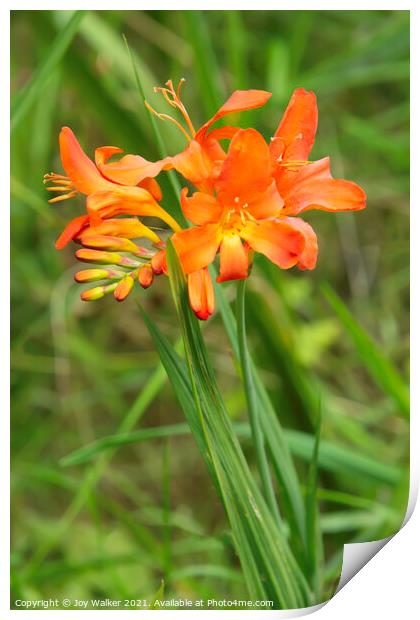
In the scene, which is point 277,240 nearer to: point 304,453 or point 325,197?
point 325,197

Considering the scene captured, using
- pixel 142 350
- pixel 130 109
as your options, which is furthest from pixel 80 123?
pixel 142 350

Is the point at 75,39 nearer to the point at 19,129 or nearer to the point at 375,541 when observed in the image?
the point at 19,129

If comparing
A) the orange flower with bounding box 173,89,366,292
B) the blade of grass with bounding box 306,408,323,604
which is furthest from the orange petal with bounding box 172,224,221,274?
the blade of grass with bounding box 306,408,323,604

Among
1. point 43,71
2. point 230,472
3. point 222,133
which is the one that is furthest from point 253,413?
point 43,71

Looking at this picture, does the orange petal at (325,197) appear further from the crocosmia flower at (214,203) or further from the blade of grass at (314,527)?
the blade of grass at (314,527)

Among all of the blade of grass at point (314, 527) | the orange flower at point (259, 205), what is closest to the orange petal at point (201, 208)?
the orange flower at point (259, 205)

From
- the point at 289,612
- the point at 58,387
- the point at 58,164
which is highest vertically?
the point at 58,164
